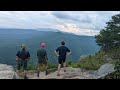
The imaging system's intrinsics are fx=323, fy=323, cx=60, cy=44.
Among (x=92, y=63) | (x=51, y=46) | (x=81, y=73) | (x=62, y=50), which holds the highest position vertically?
(x=51, y=46)

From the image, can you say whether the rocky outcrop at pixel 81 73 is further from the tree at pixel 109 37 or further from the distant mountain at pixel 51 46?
the tree at pixel 109 37

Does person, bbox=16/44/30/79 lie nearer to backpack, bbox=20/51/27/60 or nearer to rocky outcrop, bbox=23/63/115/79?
backpack, bbox=20/51/27/60

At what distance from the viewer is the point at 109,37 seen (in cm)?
1678

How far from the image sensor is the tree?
16.8m

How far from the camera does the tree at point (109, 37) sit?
16750 mm

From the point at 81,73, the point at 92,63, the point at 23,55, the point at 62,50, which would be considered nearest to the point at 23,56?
the point at 23,55

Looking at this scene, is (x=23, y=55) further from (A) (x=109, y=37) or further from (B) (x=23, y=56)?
(A) (x=109, y=37)

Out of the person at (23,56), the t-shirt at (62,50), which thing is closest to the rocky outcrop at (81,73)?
the person at (23,56)

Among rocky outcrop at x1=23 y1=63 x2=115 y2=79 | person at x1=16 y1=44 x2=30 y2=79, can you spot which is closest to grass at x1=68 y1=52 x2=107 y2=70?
rocky outcrop at x1=23 y1=63 x2=115 y2=79
